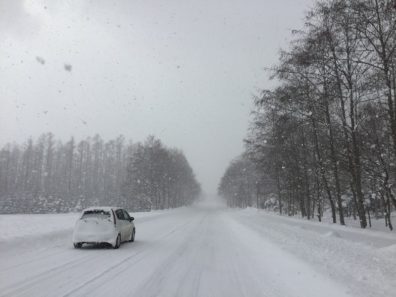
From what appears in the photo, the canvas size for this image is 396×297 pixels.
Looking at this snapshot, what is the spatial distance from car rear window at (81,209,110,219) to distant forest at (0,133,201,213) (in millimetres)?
54658

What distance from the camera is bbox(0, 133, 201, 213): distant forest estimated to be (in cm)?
6981

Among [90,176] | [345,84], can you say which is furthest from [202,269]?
[90,176]

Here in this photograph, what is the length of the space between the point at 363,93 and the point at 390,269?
1382 cm

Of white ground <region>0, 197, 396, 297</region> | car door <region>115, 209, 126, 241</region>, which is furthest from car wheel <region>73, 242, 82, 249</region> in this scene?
car door <region>115, 209, 126, 241</region>

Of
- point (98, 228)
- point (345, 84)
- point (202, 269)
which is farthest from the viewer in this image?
point (345, 84)

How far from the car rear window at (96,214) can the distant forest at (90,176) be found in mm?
54658

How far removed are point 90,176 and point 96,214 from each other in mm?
108615

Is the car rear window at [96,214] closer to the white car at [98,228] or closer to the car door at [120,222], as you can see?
the white car at [98,228]

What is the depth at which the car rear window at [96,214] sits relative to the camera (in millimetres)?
13750

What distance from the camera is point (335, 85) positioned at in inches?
808

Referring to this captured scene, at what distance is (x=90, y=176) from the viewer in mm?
117812

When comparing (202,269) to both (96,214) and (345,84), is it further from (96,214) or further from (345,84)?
(345,84)

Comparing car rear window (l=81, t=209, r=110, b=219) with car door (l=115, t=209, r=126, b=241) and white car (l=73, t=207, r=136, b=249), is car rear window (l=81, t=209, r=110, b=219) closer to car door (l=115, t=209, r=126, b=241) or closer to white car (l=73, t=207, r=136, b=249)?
white car (l=73, t=207, r=136, b=249)

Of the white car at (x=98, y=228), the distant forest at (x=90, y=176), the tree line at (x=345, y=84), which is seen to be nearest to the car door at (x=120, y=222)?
the white car at (x=98, y=228)
